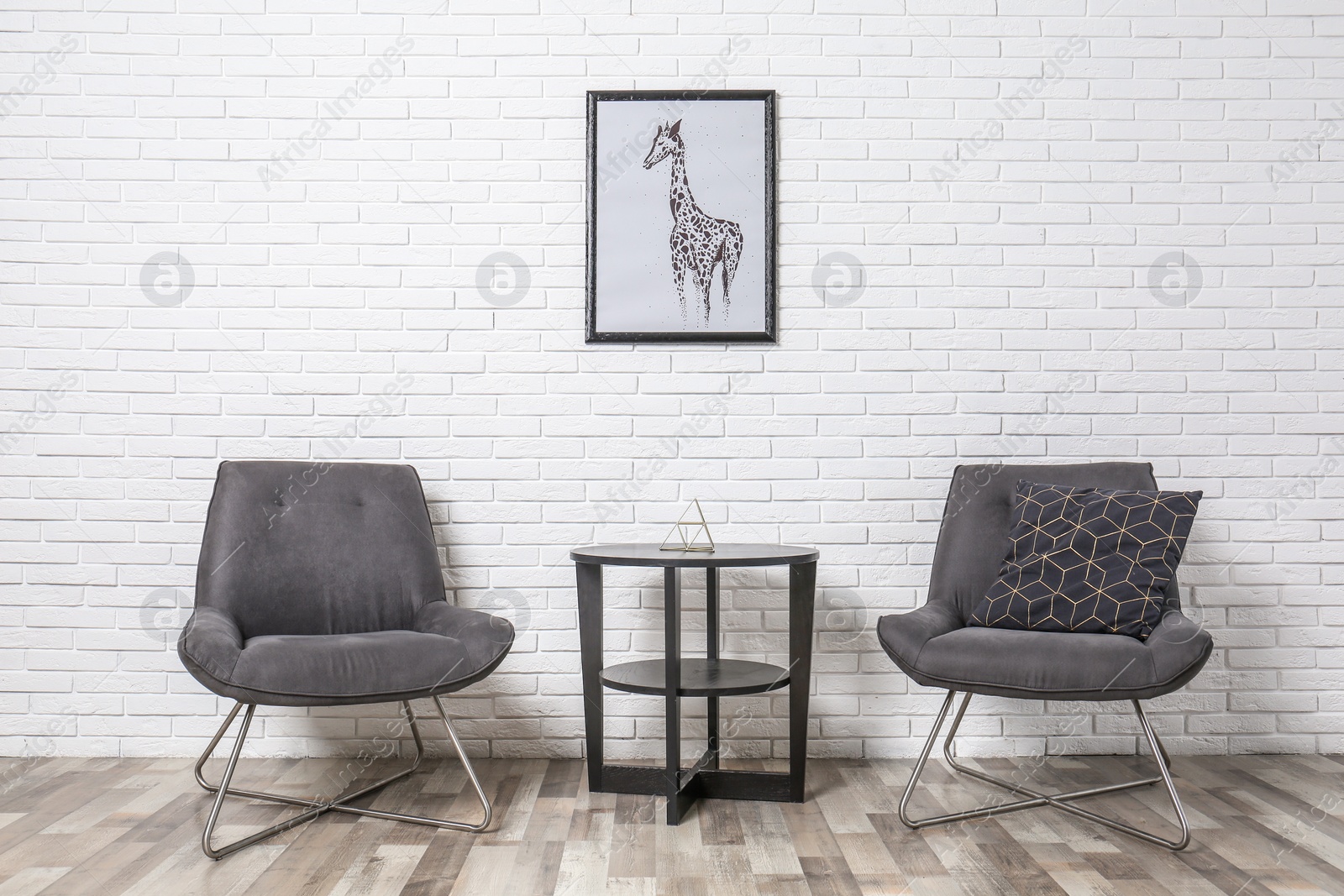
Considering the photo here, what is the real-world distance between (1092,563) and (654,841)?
131 cm

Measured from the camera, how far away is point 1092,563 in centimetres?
241

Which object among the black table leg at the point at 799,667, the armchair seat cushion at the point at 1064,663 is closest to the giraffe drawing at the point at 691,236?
Answer: the black table leg at the point at 799,667

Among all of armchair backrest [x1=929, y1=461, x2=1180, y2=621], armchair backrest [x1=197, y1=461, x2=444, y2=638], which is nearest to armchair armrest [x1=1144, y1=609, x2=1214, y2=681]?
armchair backrest [x1=929, y1=461, x2=1180, y2=621]

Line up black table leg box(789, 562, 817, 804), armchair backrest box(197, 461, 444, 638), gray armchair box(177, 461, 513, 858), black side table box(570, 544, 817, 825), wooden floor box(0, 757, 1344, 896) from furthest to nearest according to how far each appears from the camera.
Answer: armchair backrest box(197, 461, 444, 638) < black table leg box(789, 562, 817, 804) < black side table box(570, 544, 817, 825) < gray armchair box(177, 461, 513, 858) < wooden floor box(0, 757, 1344, 896)

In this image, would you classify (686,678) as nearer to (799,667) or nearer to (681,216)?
(799,667)

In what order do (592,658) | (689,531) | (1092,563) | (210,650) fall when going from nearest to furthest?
1. (210,650)
2. (1092,563)
3. (592,658)
4. (689,531)

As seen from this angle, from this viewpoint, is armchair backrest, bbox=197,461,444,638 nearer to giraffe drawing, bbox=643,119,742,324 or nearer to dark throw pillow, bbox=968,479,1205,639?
giraffe drawing, bbox=643,119,742,324

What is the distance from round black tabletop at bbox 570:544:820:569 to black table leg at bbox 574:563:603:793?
0.24 ft

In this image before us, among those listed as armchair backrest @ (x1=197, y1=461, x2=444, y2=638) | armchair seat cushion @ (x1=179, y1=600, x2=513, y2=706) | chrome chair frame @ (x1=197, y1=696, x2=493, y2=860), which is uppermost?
armchair backrest @ (x1=197, y1=461, x2=444, y2=638)

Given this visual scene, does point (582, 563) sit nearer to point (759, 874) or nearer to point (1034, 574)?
point (759, 874)

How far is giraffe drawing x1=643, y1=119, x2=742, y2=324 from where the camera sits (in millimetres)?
2875

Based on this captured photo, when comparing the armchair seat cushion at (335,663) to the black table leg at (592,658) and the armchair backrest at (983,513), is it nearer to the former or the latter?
the black table leg at (592,658)

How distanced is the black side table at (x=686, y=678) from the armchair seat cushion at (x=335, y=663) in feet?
1.02

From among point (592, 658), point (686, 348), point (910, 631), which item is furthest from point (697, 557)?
point (686, 348)
